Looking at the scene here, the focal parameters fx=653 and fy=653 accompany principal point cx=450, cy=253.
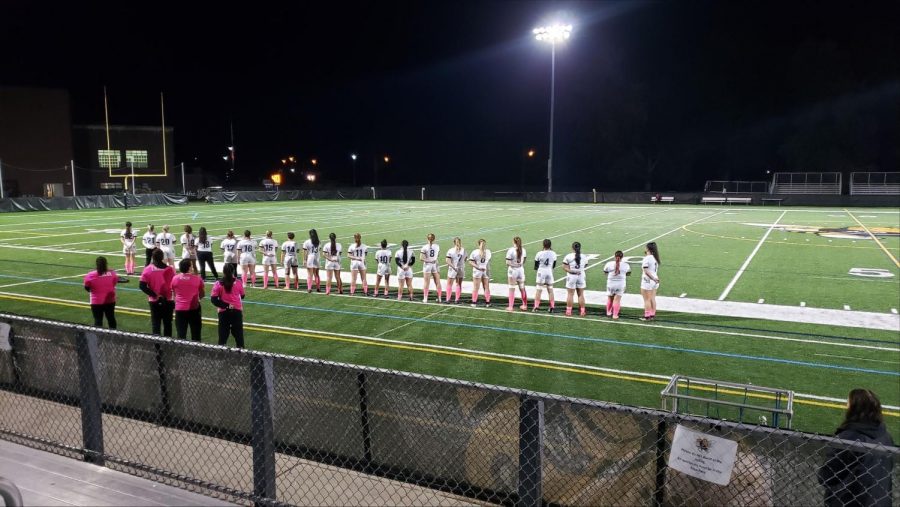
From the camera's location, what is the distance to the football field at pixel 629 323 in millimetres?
9922

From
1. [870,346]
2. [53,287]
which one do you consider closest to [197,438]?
[870,346]

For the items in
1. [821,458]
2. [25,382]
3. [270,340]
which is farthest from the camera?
[270,340]

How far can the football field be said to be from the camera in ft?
32.6

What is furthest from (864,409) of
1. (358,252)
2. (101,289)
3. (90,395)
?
(358,252)

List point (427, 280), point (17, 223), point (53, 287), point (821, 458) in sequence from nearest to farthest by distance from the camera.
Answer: point (821, 458), point (427, 280), point (53, 287), point (17, 223)

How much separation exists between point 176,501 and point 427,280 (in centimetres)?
1062

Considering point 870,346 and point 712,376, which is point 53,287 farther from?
point 870,346

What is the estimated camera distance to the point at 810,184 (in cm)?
6219

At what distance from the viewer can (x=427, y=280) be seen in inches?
607

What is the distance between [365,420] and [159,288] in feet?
21.5

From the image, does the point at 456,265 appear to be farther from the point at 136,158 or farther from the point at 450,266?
the point at 136,158

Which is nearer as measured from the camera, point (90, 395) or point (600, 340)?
point (90, 395)

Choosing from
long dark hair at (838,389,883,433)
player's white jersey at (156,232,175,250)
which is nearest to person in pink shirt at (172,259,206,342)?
player's white jersey at (156,232,175,250)

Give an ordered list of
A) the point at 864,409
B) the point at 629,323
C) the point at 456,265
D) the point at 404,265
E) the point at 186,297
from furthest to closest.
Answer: the point at 404,265, the point at 456,265, the point at 629,323, the point at 186,297, the point at 864,409
